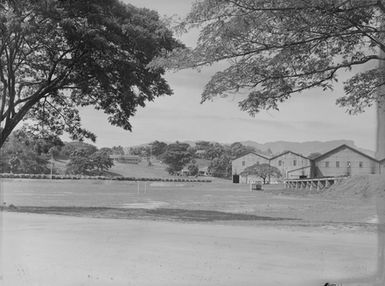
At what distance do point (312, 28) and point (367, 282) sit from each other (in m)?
4.18

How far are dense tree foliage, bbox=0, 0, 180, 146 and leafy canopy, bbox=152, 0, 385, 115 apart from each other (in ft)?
19.0

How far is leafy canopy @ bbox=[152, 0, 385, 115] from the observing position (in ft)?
25.7

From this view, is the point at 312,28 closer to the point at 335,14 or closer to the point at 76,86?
the point at 335,14

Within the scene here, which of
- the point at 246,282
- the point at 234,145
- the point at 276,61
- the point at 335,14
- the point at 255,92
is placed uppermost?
the point at 335,14

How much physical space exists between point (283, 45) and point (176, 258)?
3727mm

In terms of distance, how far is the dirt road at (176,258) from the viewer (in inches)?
225

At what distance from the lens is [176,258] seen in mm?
6688

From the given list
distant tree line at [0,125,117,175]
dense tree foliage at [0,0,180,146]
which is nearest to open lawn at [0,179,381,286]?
dense tree foliage at [0,0,180,146]

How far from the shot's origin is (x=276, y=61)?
852 centimetres

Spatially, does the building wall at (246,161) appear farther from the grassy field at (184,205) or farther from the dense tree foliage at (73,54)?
the grassy field at (184,205)

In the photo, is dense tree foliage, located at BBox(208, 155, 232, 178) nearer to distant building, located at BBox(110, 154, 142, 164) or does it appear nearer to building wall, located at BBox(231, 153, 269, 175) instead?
building wall, located at BBox(231, 153, 269, 175)

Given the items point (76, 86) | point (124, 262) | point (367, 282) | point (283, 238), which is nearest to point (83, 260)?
point (124, 262)

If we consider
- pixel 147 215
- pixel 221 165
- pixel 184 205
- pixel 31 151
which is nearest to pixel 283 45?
pixel 221 165

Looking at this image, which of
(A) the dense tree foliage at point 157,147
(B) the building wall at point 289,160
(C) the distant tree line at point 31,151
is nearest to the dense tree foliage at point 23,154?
(C) the distant tree line at point 31,151
